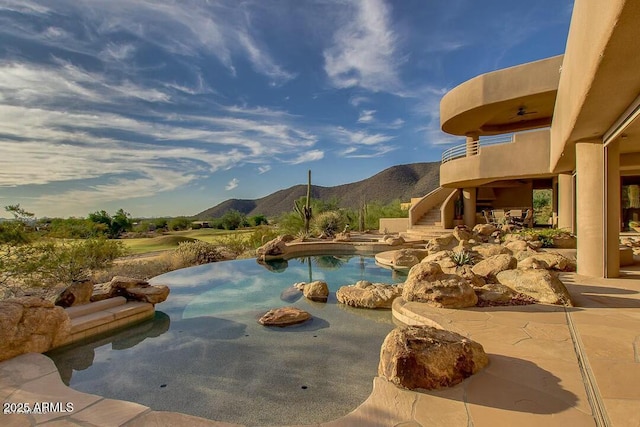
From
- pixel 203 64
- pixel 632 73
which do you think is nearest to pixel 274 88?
pixel 203 64

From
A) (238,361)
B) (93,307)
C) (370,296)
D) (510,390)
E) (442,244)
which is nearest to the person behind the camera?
(510,390)

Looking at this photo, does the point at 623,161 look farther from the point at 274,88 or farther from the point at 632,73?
the point at 274,88

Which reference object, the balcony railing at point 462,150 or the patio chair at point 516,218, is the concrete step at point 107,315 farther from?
the patio chair at point 516,218

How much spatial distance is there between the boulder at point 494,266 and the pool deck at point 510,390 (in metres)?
1.96

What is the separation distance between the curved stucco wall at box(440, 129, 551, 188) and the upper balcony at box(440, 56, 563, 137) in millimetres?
1962

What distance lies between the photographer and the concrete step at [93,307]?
5234 mm

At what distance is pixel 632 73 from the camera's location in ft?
10.6

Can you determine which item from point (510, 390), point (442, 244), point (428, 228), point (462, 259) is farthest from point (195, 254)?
point (510, 390)

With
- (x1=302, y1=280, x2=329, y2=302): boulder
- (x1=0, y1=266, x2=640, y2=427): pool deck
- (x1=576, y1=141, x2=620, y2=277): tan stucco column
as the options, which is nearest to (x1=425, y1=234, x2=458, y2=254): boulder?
(x1=576, y1=141, x2=620, y2=277): tan stucco column

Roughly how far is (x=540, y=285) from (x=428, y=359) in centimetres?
341

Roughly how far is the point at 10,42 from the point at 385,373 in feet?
32.3

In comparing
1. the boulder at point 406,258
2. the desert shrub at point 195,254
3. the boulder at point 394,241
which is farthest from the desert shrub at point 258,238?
the boulder at point 406,258

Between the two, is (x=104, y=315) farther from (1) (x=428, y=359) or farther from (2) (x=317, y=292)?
(1) (x=428, y=359)

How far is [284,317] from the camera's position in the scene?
5352 mm
